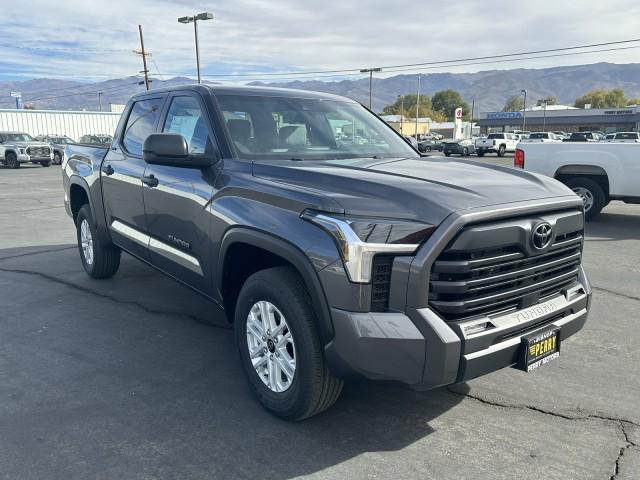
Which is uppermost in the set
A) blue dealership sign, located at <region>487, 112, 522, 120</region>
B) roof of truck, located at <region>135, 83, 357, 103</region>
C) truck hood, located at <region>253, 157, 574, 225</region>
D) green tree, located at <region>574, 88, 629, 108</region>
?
green tree, located at <region>574, 88, 629, 108</region>

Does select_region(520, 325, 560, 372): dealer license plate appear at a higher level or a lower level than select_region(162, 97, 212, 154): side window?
lower

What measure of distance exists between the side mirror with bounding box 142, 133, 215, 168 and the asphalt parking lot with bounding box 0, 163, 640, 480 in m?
1.43

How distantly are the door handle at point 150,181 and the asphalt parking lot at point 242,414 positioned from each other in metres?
1.23

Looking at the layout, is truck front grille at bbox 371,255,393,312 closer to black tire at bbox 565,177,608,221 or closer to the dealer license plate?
the dealer license plate

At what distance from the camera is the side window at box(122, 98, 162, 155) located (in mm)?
4629

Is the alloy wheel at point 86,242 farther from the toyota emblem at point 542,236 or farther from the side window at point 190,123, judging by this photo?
the toyota emblem at point 542,236

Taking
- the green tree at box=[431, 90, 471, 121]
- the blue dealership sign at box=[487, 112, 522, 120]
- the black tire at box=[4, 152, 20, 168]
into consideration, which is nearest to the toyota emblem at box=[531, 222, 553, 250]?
the black tire at box=[4, 152, 20, 168]

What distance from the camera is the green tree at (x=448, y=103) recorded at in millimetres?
A: 160500

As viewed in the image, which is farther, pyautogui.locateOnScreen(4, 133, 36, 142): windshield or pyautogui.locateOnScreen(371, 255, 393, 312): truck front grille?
pyautogui.locateOnScreen(4, 133, 36, 142): windshield

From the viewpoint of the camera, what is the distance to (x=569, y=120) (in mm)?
86812

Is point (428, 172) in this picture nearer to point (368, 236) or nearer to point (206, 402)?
point (368, 236)

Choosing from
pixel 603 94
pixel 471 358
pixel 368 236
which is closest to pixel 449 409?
pixel 471 358

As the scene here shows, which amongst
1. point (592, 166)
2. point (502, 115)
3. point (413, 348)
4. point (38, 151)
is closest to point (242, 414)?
point (413, 348)

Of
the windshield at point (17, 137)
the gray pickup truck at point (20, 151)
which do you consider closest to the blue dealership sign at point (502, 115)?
the gray pickup truck at point (20, 151)
